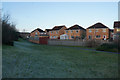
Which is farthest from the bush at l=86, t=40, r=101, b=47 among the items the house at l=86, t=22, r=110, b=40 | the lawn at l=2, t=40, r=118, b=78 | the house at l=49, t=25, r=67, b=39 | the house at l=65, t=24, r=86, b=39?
the house at l=49, t=25, r=67, b=39

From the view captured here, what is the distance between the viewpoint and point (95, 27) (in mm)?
38094

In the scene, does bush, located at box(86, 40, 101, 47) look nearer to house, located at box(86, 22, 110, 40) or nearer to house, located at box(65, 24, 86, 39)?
house, located at box(86, 22, 110, 40)

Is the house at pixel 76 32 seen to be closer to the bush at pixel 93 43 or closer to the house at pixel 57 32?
the house at pixel 57 32

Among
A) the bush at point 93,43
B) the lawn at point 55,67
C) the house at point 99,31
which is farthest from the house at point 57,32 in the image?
the lawn at point 55,67

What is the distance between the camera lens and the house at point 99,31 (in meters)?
36.8

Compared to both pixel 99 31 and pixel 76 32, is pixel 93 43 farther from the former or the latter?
pixel 76 32

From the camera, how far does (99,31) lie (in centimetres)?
3747

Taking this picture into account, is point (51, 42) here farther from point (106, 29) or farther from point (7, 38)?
point (106, 29)

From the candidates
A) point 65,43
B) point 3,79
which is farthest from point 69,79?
point 65,43

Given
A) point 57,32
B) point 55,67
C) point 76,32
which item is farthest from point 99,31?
point 55,67

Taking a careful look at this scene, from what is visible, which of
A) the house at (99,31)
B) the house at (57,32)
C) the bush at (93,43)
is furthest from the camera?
the house at (57,32)

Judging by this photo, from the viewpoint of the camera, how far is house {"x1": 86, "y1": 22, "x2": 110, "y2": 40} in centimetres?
3681

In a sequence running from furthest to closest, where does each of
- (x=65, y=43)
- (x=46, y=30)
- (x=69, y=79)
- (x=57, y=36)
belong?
(x=46, y=30) < (x=57, y=36) < (x=65, y=43) < (x=69, y=79)

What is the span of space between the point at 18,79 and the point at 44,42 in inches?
1018
